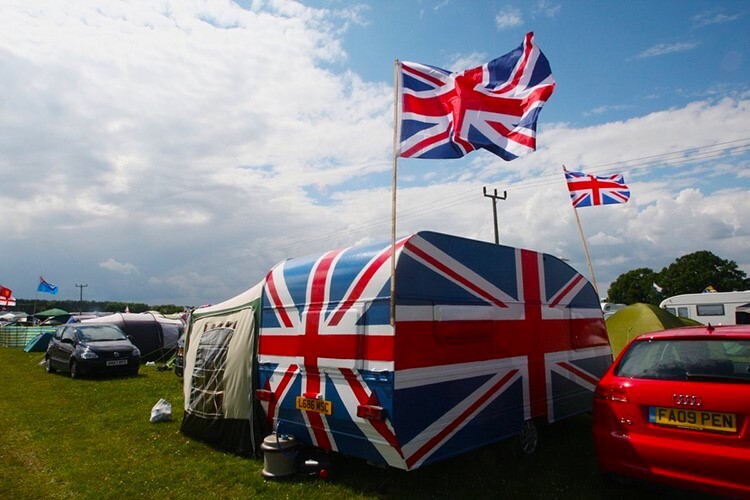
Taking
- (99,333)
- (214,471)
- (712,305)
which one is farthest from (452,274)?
(712,305)

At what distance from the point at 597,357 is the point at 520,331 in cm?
233

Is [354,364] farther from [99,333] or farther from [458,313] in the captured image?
Answer: [99,333]

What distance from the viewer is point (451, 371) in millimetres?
5016

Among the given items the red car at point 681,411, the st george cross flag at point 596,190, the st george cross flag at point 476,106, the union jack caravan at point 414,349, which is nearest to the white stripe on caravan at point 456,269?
the union jack caravan at point 414,349

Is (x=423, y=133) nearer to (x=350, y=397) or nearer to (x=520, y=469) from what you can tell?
(x=350, y=397)

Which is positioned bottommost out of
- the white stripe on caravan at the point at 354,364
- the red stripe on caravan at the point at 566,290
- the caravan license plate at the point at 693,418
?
the caravan license plate at the point at 693,418

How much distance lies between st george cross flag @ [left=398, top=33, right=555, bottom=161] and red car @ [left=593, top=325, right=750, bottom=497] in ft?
7.94

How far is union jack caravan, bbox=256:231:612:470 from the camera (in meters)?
4.67

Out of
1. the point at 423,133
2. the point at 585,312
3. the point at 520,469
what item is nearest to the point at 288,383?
the point at 520,469

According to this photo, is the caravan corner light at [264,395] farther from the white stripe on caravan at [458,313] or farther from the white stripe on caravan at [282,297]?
the white stripe on caravan at [458,313]

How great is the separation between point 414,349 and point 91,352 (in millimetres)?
12768

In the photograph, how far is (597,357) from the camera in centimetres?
758

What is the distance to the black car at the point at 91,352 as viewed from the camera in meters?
14.1

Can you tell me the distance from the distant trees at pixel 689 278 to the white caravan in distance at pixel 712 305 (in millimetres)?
36372
